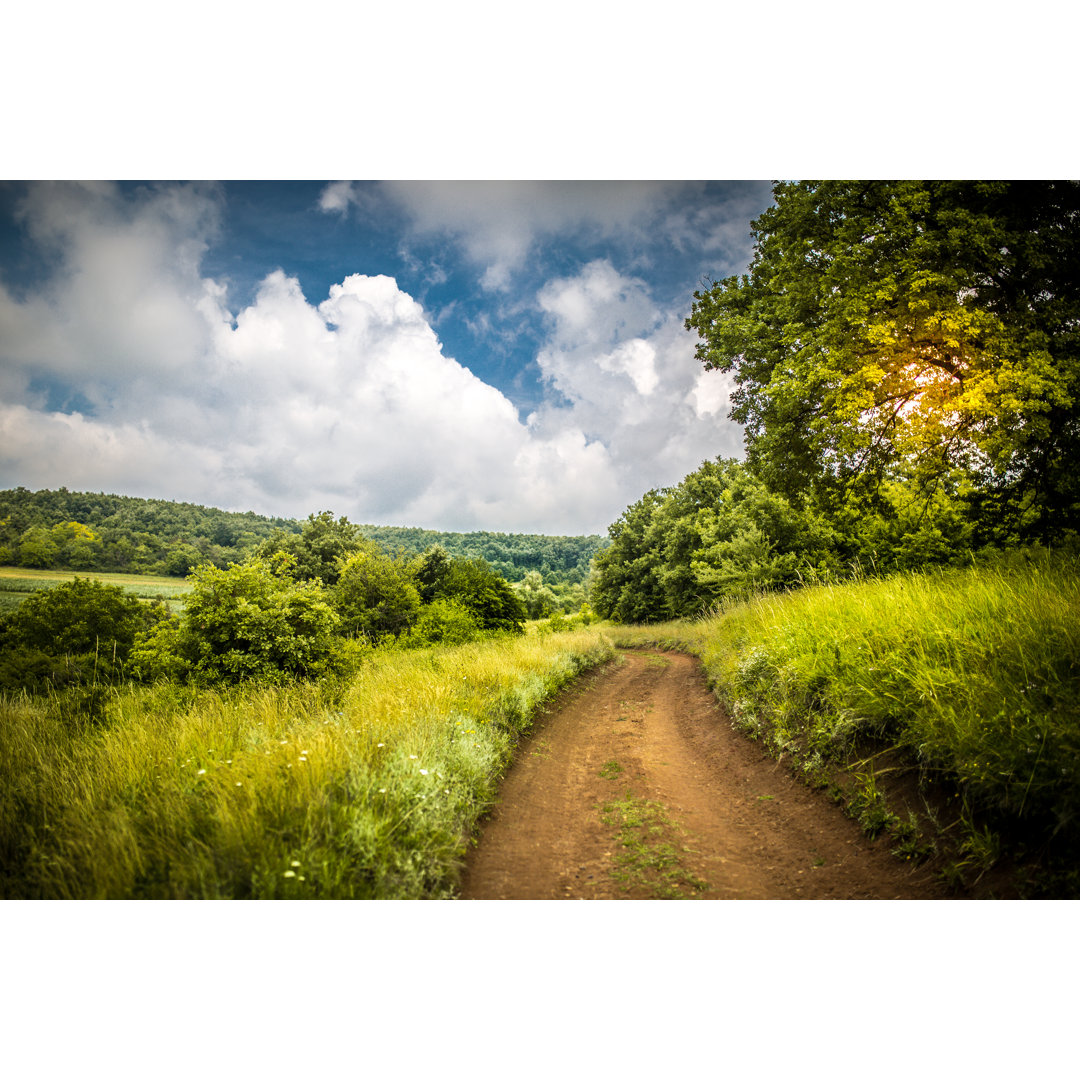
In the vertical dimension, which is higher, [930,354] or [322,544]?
[930,354]

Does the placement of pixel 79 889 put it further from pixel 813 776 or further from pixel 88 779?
pixel 813 776

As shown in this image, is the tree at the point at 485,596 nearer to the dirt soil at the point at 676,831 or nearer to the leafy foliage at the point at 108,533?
the leafy foliage at the point at 108,533

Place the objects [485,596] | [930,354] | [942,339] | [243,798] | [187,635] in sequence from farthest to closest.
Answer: [485,596] < [187,635] < [930,354] < [942,339] < [243,798]

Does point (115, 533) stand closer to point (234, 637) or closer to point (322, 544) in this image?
point (234, 637)

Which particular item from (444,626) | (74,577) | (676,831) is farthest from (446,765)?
(444,626)

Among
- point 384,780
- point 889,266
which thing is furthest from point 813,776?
point 889,266

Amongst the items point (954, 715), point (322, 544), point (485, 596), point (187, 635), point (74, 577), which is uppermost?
point (322, 544)

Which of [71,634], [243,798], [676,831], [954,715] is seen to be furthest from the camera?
[71,634]

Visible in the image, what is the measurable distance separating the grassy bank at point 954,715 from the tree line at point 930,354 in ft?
5.28

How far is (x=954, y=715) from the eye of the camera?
3.14 metres

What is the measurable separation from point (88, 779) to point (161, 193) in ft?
20.0

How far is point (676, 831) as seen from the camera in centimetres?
380

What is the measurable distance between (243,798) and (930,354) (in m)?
9.29

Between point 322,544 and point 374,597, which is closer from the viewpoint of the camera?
point 374,597
